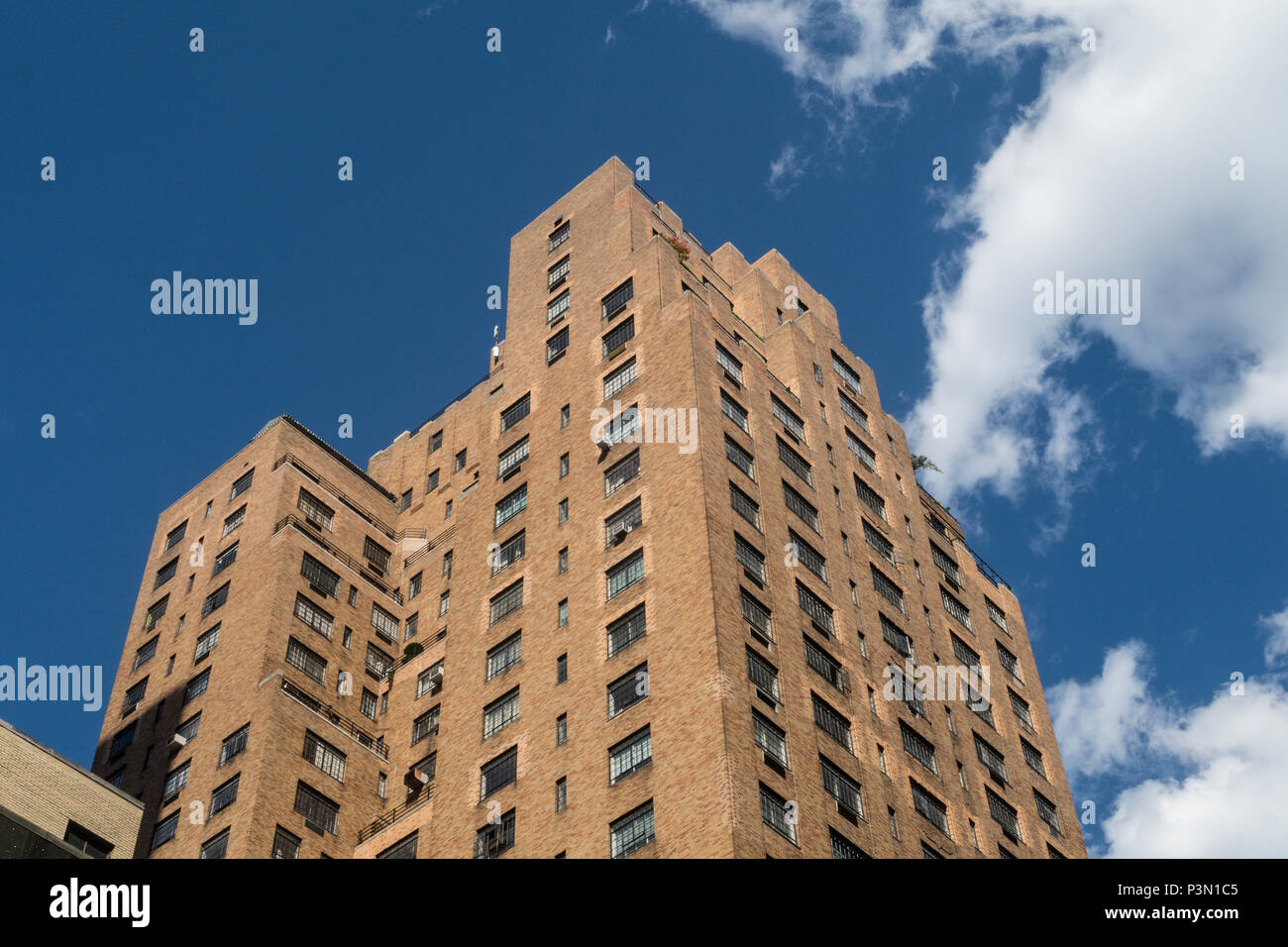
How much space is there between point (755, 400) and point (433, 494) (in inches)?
1164

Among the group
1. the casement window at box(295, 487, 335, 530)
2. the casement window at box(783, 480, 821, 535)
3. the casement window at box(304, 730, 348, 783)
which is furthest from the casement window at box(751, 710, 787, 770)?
the casement window at box(295, 487, 335, 530)

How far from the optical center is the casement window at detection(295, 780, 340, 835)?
3014 inches

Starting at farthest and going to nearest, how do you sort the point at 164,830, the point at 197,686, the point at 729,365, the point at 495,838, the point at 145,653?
the point at 145,653
the point at 197,686
the point at 729,365
the point at 164,830
the point at 495,838

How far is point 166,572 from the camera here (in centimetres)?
9844

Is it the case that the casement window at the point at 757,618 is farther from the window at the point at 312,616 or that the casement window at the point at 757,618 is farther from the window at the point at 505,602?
the window at the point at 312,616

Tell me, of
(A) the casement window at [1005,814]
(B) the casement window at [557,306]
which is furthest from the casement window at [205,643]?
(A) the casement window at [1005,814]

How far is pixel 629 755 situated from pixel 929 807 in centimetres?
1644

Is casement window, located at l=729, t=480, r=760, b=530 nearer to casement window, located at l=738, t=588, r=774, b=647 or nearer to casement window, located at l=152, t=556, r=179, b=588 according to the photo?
casement window, located at l=738, t=588, r=774, b=647

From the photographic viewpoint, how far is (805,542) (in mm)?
76438

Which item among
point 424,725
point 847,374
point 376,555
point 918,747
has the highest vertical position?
point 847,374

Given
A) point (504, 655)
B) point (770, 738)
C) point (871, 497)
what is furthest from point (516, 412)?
point (770, 738)

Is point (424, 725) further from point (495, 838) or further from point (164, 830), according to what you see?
point (495, 838)

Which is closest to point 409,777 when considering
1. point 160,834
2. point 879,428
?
point 160,834

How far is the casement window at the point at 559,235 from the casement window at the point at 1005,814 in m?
41.8
